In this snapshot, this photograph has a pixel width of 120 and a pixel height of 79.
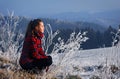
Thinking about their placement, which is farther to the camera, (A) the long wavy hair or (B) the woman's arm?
(A) the long wavy hair

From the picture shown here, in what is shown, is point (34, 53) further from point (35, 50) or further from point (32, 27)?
point (32, 27)

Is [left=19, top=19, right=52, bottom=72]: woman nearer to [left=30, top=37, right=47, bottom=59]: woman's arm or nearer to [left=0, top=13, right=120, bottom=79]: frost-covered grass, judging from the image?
[left=30, top=37, right=47, bottom=59]: woman's arm

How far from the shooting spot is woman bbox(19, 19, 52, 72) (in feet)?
20.4

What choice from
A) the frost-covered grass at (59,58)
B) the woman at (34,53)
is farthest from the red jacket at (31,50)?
the frost-covered grass at (59,58)

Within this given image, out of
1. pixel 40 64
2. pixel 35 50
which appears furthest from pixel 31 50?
pixel 40 64

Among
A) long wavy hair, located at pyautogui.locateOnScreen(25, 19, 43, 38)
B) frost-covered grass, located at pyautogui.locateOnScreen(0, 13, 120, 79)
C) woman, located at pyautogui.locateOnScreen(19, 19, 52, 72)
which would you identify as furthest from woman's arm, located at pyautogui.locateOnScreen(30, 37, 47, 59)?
frost-covered grass, located at pyautogui.locateOnScreen(0, 13, 120, 79)

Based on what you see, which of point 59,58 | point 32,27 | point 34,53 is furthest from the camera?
point 59,58

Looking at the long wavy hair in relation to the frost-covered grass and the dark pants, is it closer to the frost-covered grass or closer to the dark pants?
the dark pants

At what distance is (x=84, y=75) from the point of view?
8898 millimetres

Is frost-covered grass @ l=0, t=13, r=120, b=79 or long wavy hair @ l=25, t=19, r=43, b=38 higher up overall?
long wavy hair @ l=25, t=19, r=43, b=38

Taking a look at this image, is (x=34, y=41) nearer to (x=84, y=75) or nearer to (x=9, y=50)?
(x=9, y=50)

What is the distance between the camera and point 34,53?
6.20 metres

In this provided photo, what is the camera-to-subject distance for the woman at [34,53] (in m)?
6.21

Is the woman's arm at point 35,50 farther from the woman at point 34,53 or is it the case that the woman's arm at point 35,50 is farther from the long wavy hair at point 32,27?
the long wavy hair at point 32,27
